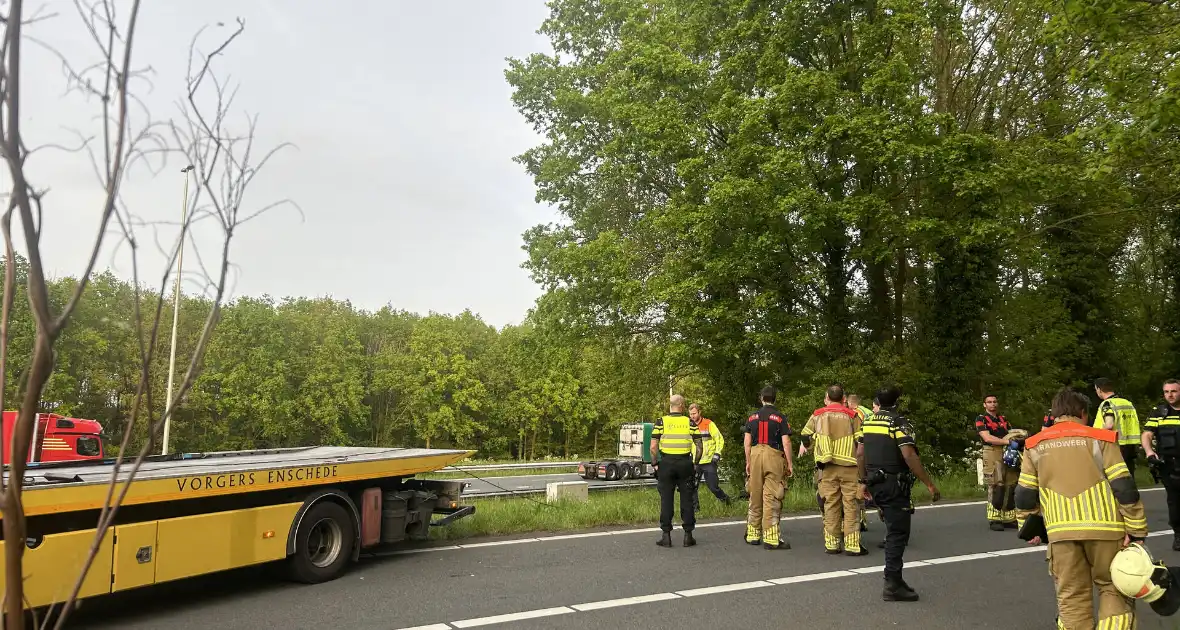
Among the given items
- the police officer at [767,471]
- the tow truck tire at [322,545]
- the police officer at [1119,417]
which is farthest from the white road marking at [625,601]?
the police officer at [1119,417]

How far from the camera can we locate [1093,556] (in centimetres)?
518

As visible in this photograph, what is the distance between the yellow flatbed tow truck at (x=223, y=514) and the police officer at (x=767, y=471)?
367 centimetres

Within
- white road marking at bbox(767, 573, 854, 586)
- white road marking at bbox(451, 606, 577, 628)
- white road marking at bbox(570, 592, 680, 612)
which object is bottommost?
white road marking at bbox(767, 573, 854, 586)

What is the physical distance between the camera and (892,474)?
7.48 m

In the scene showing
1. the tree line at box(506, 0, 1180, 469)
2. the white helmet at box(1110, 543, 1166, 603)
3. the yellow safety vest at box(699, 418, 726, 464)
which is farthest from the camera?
the tree line at box(506, 0, 1180, 469)

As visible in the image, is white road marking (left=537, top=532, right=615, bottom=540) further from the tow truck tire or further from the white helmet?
the white helmet

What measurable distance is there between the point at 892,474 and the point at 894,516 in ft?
1.33

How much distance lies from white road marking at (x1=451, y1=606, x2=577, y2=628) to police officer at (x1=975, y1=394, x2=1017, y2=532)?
7.41m

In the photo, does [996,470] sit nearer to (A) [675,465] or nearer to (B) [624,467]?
(A) [675,465]

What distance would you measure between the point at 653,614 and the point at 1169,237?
2920 cm

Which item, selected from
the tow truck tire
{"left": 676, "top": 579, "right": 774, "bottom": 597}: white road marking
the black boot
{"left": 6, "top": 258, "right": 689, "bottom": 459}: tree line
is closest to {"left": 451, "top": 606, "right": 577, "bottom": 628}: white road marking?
{"left": 676, "top": 579, "right": 774, "bottom": 597}: white road marking

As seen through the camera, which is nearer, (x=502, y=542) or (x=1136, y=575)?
(x=1136, y=575)

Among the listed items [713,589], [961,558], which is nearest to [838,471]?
[961,558]

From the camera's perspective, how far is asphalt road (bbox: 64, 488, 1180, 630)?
6.41 metres
